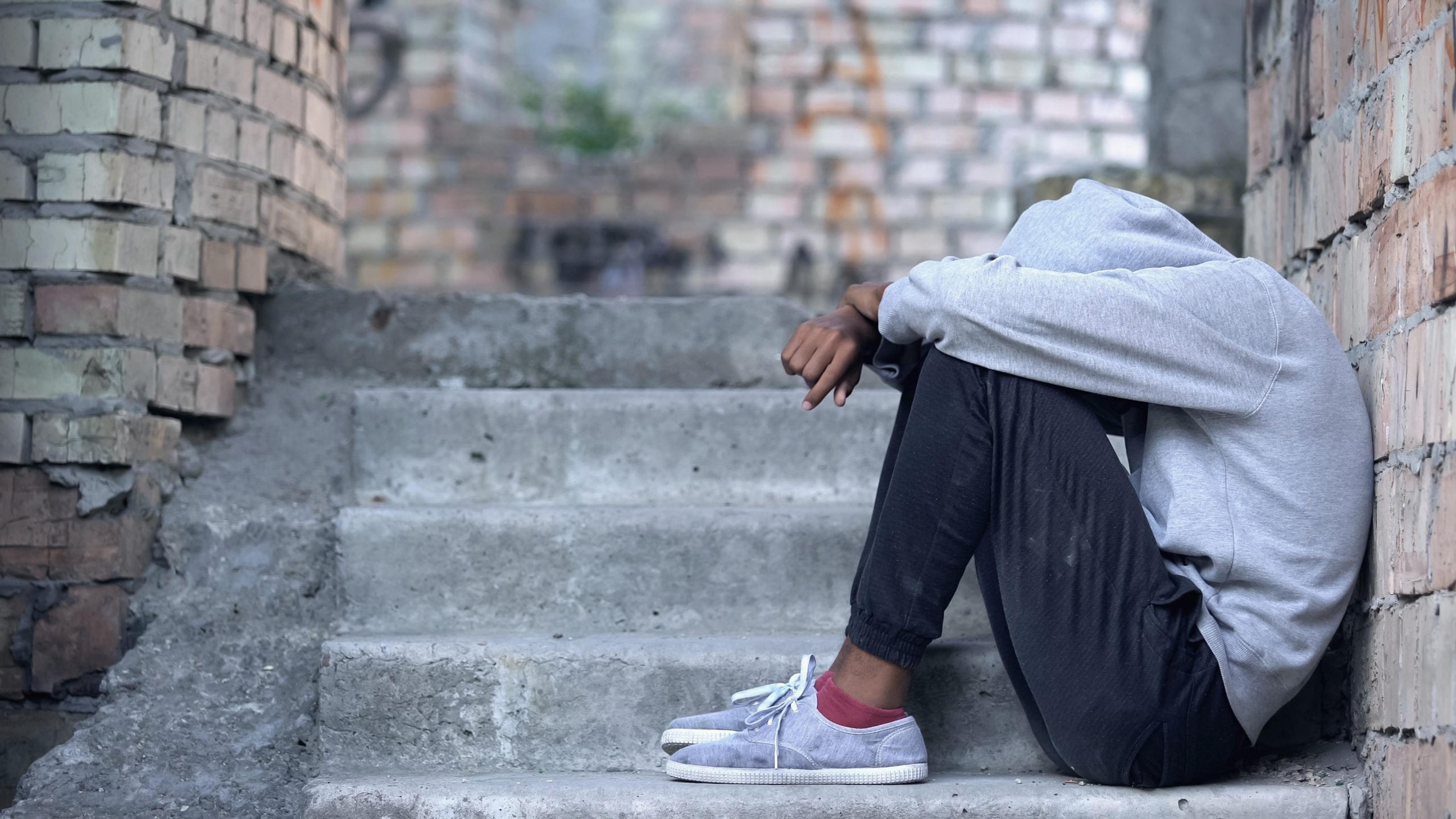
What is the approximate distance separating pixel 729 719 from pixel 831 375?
A: 18.8 inches

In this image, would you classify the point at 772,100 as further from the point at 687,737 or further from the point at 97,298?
the point at 687,737

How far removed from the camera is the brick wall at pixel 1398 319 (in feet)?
4.43

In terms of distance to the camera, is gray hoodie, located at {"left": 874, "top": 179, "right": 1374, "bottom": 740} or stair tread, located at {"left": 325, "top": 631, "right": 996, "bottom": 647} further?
stair tread, located at {"left": 325, "top": 631, "right": 996, "bottom": 647}

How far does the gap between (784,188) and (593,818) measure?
570 centimetres

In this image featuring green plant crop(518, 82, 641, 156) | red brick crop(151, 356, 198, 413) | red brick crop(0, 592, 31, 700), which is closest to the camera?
red brick crop(0, 592, 31, 700)

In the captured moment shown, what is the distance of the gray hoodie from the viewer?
148 centimetres

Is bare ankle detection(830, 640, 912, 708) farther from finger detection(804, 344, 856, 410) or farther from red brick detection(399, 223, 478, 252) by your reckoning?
red brick detection(399, 223, 478, 252)

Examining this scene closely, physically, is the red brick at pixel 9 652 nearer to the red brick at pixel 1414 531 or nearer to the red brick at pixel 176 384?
the red brick at pixel 176 384

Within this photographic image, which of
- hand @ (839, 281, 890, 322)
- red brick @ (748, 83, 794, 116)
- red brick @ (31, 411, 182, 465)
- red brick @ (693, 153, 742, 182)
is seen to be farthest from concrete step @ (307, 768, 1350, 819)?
red brick @ (748, 83, 794, 116)

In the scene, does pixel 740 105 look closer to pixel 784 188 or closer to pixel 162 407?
pixel 784 188

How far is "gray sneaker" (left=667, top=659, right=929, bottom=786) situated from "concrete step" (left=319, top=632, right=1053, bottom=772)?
181 mm

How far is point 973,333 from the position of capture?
5.01ft

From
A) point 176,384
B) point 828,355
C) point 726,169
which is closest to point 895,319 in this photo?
→ point 828,355

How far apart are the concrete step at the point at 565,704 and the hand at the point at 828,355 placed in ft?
1.27
